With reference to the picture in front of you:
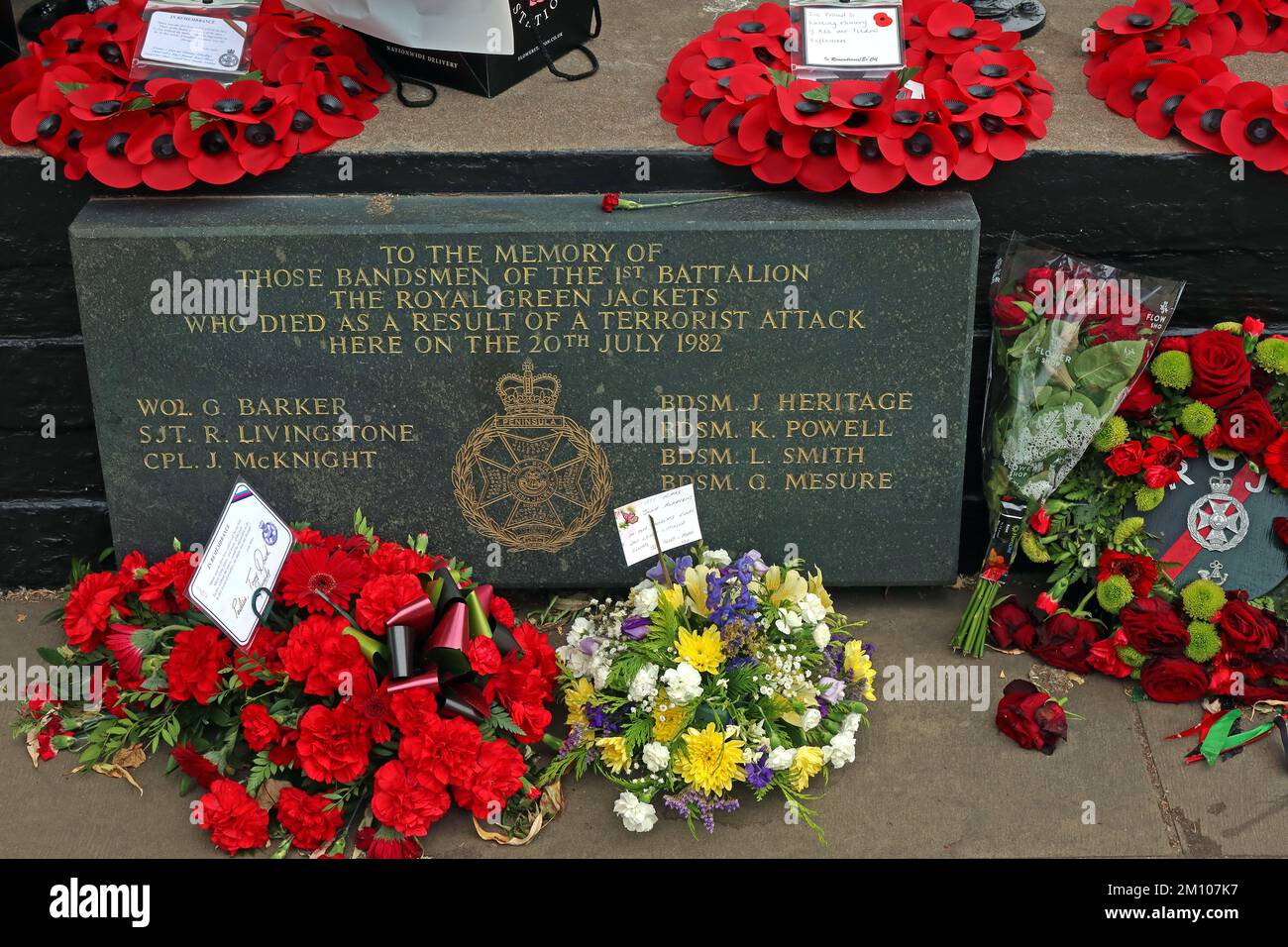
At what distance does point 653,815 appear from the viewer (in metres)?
3.84

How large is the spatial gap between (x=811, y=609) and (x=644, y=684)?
0.54 metres

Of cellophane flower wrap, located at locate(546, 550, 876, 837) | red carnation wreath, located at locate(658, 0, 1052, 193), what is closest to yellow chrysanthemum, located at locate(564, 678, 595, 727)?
cellophane flower wrap, located at locate(546, 550, 876, 837)

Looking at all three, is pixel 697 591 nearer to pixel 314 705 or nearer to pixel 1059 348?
pixel 314 705

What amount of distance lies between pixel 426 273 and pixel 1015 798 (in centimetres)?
216

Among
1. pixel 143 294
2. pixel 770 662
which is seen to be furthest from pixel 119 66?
pixel 770 662

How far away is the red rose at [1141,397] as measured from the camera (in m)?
4.33

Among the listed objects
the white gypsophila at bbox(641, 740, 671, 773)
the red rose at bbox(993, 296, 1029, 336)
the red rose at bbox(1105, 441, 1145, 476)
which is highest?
the red rose at bbox(993, 296, 1029, 336)

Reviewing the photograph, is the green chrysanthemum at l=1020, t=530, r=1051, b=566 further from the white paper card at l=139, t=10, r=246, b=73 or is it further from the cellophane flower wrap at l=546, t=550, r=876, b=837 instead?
the white paper card at l=139, t=10, r=246, b=73

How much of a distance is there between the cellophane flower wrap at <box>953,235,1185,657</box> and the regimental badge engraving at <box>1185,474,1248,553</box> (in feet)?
1.32

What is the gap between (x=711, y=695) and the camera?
3.94 metres

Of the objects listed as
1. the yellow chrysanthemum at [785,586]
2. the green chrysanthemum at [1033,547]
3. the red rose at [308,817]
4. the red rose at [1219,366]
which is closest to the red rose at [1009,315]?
the red rose at [1219,366]

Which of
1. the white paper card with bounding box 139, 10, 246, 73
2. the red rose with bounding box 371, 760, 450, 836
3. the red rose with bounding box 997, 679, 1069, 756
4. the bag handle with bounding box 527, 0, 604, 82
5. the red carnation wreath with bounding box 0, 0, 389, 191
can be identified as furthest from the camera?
the bag handle with bounding box 527, 0, 604, 82

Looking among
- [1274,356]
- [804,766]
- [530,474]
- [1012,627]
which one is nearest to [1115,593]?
[1012,627]

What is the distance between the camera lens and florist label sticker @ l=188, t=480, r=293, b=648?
3766mm
